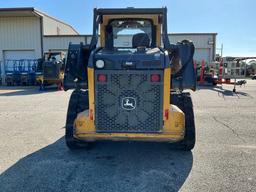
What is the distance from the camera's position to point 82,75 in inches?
202

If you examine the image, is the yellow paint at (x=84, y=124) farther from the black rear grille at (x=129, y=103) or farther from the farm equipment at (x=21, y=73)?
the farm equipment at (x=21, y=73)

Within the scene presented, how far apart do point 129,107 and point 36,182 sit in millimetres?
1804

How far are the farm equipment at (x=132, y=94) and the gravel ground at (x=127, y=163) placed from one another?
0.44 m

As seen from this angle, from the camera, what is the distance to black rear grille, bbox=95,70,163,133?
4.29 m

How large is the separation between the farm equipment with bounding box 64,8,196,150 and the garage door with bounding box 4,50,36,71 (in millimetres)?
21053

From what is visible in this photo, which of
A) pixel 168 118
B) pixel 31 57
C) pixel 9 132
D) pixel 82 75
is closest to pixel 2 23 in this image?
pixel 31 57

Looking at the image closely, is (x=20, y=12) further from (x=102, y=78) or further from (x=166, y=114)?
(x=166, y=114)

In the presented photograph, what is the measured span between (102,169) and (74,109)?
1.37 m

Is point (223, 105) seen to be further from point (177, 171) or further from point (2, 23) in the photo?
point (2, 23)

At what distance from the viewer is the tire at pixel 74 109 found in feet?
16.8

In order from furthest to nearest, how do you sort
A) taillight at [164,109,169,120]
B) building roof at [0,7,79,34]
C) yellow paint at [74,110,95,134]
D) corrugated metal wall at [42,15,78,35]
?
corrugated metal wall at [42,15,78,35] < building roof at [0,7,79,34] < yellow paint at [74,110,95,134] < taillight at [164,109,169,120]

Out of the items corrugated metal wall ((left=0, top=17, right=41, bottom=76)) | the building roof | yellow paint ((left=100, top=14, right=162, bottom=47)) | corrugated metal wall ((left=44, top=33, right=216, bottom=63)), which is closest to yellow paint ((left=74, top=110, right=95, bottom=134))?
yellow paint ((left=100, top=14, right=162, bottom=47))

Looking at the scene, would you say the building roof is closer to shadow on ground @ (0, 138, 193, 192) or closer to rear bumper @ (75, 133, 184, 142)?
shadow on ground @ (0, 138, 193, 192)

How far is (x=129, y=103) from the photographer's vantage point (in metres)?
4.38
